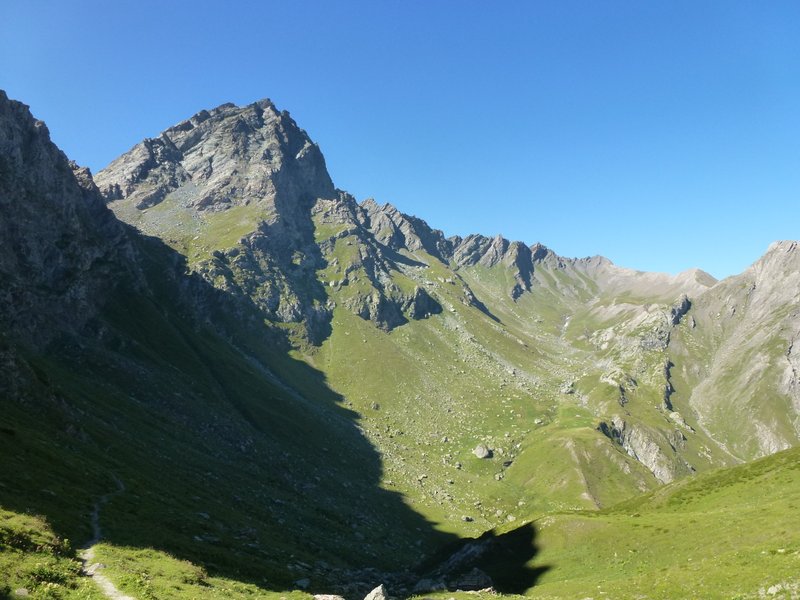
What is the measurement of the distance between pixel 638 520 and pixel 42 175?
20470 cm

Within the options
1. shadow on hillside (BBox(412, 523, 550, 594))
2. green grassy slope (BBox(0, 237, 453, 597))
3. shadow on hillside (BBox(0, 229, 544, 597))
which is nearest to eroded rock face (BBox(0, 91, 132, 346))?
shadow on hillside (BBox(0, 229, 544, 597))

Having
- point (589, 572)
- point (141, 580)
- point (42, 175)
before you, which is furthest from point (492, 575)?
point (42, 175)

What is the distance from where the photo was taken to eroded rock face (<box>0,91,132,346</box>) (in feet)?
410

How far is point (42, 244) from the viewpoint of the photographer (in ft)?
480

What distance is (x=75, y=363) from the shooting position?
12606 cm

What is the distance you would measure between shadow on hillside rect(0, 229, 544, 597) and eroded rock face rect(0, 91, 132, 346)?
8471 mm

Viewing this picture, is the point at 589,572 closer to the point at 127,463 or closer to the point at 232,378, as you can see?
the point at 127,463

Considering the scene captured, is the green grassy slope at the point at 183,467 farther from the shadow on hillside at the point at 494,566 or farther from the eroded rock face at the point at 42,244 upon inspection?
the shadow on hillside at the point at 494,566

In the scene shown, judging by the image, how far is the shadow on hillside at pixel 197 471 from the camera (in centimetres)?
5116

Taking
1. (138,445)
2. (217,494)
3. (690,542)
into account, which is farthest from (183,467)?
(690,542)

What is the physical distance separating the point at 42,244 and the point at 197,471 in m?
95.3

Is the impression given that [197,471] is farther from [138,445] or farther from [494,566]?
[494,566]

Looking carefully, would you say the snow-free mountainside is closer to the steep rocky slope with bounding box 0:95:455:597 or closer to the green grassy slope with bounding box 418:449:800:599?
the green grassy slope with bounding box 418:449:800:599

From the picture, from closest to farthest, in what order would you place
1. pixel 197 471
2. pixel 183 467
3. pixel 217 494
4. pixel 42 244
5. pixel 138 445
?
pixel 217 494 < pixel 138 445 < pixel 183 467 < pixel 197 471 < pixel 42 244
